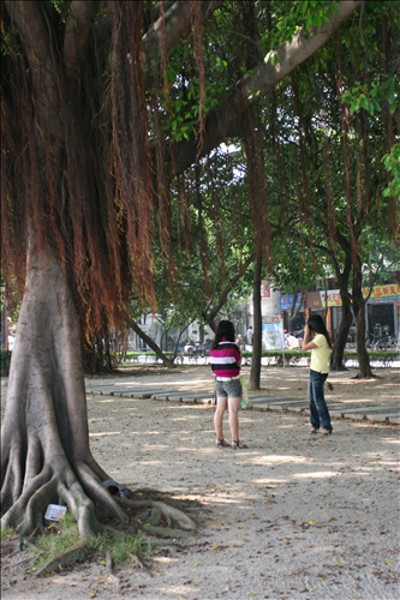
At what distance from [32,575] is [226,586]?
4.02 ft

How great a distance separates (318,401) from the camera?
9297 mm

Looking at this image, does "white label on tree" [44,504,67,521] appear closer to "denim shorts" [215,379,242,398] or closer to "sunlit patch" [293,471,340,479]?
"sunlit patch" [293,471,340,479]

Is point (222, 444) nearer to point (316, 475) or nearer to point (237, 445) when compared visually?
point (237, 445)

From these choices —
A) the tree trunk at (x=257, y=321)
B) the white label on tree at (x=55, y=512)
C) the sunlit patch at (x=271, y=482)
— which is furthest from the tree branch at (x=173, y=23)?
the tree trunk at (x=257, y=321)

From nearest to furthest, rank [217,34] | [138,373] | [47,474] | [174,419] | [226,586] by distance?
[226,586]
[47,474]
[217,34]
[174,419]
[138,373]

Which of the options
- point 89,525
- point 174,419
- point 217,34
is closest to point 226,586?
point 89,525

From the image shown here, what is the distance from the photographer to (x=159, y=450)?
9.00 meters

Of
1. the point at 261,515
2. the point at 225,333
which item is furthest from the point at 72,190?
the point at 225,333

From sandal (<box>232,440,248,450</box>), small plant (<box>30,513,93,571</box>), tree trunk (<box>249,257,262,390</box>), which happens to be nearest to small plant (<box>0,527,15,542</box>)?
small plant (<box>30,513,93,571</box>)

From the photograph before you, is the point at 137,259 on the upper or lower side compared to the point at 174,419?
upper

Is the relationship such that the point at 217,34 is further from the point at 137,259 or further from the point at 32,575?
the point at 32,575

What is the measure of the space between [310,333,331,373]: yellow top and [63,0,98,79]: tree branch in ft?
17.0

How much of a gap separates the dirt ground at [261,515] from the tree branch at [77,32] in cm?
353

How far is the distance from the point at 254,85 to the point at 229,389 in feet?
13.0
